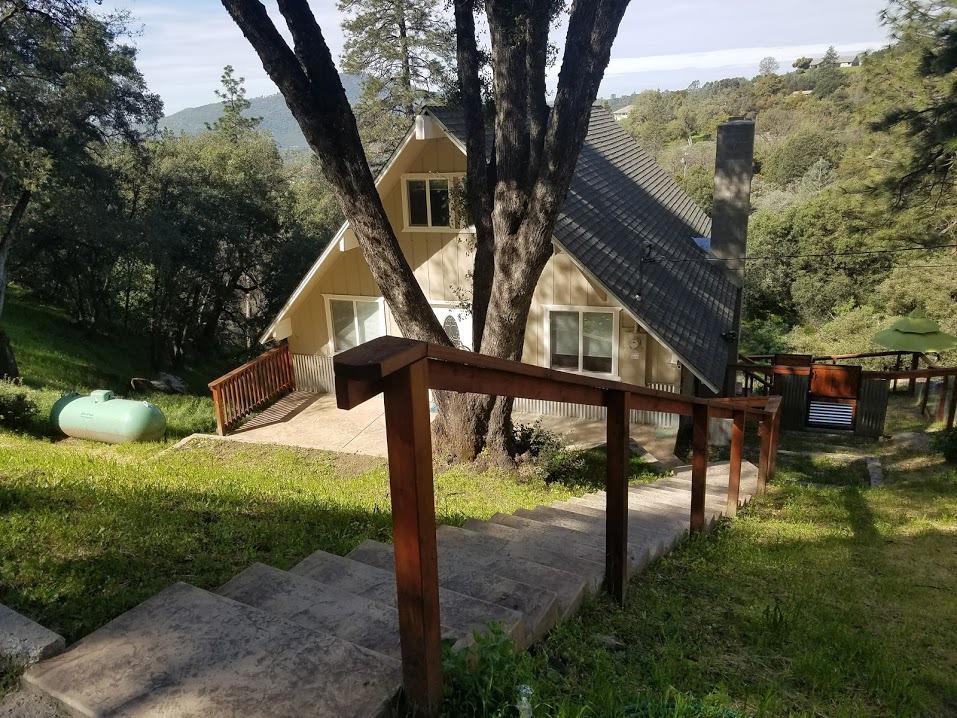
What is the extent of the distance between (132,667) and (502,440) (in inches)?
266

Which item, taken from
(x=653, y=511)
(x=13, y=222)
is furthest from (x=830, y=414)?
(x=13, y=222)

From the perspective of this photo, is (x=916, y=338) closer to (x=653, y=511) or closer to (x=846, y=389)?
(x=846, y=389)

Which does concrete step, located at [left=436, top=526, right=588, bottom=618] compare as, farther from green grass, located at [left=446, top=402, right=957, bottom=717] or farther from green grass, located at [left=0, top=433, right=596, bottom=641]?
green grass, located at [left=0, top=433, right=596, bottom=641]

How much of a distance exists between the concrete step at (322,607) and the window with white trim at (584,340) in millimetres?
9790

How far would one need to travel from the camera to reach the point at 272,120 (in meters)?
108

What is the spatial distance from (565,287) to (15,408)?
9053 millimetres

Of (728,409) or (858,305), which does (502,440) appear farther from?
(858,305)

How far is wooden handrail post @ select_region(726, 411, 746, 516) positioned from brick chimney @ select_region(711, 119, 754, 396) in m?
7.15

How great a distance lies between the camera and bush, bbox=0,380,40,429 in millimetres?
9469

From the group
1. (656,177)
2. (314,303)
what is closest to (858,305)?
(656,177)

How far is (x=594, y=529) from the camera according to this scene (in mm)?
4652

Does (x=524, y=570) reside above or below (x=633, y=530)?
above

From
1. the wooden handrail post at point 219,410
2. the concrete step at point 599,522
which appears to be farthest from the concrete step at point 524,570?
the wooden handrail post at point 219,410

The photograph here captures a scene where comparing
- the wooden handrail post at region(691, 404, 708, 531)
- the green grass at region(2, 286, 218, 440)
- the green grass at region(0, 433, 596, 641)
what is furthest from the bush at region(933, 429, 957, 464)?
the green grass at region(2, 286, 218, 440)
